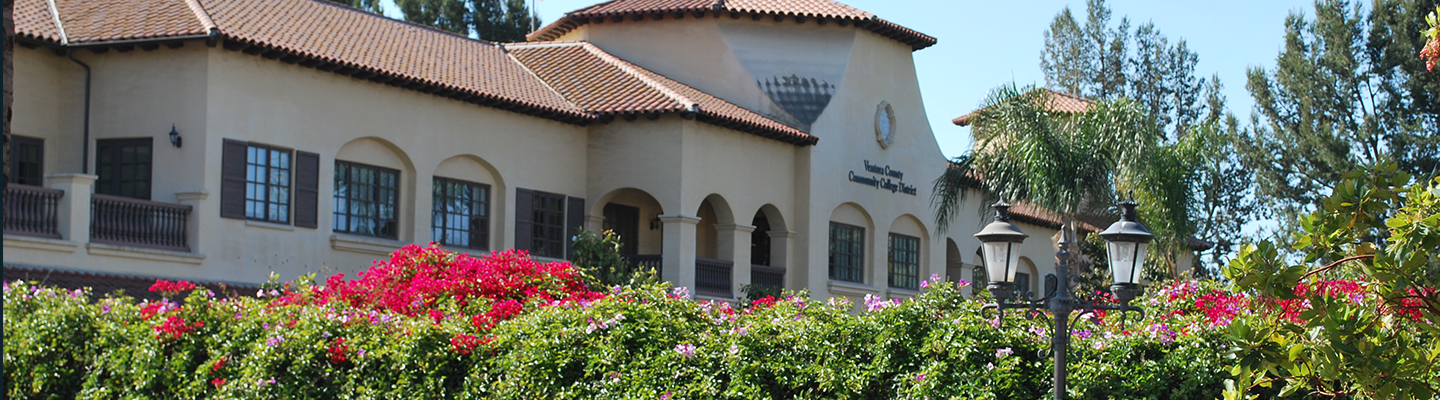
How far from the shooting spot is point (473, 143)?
24.8 metres

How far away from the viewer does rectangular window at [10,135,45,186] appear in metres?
20.6

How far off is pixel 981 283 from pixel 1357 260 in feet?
111

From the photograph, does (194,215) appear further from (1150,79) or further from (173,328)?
(1150,79)

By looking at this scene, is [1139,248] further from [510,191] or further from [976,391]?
[510,191]

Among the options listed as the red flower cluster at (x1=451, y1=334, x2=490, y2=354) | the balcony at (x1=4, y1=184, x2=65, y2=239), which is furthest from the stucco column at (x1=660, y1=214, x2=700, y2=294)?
the red flower cluster at (x1=451, y1=334, x2=490, y2=354)

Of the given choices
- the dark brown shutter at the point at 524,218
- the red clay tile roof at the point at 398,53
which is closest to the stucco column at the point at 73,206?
the red clay tile roof at the point at 398,53

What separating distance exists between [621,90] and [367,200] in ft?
21.0

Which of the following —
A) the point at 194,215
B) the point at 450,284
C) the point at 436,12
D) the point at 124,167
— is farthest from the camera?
the point at 436,12

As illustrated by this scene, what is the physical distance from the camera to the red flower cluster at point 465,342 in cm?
1234

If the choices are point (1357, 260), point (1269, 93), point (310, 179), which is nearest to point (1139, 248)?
point (1357, 260)

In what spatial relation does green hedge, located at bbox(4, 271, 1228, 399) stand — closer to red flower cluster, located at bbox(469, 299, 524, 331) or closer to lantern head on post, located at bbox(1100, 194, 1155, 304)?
red flower cluster, located at bbox(469, 299, 524, 331)

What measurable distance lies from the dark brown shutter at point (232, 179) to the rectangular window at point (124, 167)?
1221mm

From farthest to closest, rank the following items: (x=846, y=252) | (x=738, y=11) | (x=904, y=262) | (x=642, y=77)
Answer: (x=904, y=262)
(x=846, y=252)
(x=738, y=11)
(x=642, y=77)

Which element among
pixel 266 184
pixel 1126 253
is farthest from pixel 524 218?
pixel 1126 253
